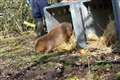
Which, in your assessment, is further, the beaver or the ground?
the beaver

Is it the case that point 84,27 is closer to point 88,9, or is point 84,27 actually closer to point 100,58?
point 88,9

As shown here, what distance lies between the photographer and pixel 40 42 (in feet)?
23.9

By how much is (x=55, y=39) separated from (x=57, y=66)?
5.21ft

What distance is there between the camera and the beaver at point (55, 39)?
7.19 metres

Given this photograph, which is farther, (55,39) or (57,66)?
(55,39)

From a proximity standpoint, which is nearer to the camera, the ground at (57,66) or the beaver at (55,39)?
the ground at (57,66)

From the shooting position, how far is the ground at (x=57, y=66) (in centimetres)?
497

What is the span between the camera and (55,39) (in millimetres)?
7207

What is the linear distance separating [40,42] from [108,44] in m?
1.27

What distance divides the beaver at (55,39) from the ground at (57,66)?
18 cm

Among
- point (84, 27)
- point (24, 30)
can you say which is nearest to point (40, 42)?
point (84, 27)

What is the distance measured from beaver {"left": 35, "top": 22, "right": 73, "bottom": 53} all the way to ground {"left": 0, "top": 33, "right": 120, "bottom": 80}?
18 centimetres

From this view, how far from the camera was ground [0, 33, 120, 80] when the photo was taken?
16.3ft

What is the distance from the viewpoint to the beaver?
7188 millimetres
